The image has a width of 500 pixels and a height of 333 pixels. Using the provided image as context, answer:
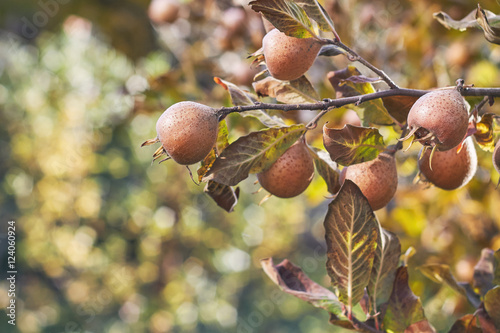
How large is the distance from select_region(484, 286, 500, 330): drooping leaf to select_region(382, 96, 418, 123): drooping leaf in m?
0.21

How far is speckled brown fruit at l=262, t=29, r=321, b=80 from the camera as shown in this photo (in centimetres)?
48

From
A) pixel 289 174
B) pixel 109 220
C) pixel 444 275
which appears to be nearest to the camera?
pixel 289 174

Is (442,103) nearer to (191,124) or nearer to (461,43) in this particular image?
(191,124)

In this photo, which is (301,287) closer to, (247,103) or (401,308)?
(401,308)

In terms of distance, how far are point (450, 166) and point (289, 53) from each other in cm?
20

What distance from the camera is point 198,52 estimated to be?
1.78 metres

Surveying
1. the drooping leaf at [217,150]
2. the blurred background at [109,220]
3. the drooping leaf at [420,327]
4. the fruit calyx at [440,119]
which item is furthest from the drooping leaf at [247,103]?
the blurred background at [109,220]

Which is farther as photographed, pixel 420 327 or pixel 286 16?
pixel 420 327

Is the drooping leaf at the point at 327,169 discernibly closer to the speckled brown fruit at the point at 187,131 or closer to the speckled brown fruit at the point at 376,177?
the speckled brown fruit at the point at 376,177

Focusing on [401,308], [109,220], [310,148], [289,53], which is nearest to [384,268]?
[401,308]

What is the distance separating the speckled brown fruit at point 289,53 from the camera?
48cm

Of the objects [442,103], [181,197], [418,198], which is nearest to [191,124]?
[442,103]

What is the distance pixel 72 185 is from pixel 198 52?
1843 mm

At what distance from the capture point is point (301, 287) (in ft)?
1.95
